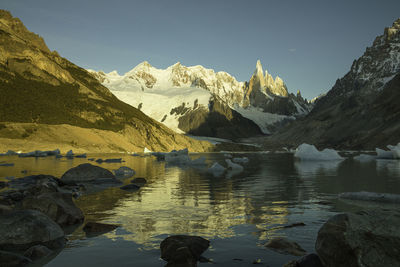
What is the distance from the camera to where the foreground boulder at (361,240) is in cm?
692

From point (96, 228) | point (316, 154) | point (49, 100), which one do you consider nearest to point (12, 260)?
point (96, 228)

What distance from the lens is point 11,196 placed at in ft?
57.6

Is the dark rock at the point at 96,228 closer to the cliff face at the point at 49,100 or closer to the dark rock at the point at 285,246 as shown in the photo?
the dark rock at the point at 285,246

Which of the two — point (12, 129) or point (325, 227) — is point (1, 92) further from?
point (325, 227)

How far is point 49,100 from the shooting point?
14238cm

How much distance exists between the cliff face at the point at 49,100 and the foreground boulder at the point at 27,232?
11775cm

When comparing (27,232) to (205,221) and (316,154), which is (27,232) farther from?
(316,154)

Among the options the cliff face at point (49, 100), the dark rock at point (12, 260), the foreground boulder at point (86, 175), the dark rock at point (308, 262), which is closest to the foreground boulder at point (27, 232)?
the dark rock at point (12, 260)

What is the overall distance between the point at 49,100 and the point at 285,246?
149 metres

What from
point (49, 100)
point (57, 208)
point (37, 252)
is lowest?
point (37, 252)

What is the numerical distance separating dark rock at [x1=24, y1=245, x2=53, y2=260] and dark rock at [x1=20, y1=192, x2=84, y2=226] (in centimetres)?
347

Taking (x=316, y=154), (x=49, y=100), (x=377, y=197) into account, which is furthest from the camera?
(x=49, y=100)

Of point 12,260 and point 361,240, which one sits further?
point 12,260

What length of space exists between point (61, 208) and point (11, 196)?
20.3 feet
